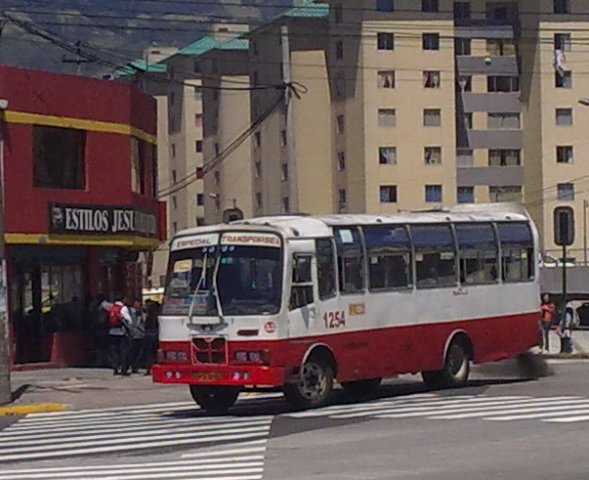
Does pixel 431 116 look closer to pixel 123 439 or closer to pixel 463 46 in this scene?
pixel 463 46

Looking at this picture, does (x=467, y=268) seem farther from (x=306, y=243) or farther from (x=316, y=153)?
(x=316, y=153)

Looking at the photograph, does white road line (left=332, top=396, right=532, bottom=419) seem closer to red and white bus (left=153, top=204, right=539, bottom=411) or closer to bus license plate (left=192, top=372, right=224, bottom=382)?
red and white bus (left=153, top=204, right=539, bottom=411)

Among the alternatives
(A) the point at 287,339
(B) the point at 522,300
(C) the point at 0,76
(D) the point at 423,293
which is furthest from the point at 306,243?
(C) the point at 0,76

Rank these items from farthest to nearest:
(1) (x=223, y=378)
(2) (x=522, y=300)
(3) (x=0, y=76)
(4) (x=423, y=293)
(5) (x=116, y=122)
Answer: (5) (x=116, y=122), (3) (x=0, y=76), (2) (x=522, y=300), (4) (x=423, y=293), (1) (x=223, y=378)

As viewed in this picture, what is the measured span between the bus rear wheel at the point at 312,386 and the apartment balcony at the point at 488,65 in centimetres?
5953

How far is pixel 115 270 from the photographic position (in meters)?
37.4

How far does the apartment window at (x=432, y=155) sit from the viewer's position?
80250 mm

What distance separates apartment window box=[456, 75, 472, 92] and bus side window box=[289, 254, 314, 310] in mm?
58307

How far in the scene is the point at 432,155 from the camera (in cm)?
8038

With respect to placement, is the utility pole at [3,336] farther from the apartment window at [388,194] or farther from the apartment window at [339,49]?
the apartment window at [339,49]

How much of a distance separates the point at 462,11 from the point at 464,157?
7.85 metres

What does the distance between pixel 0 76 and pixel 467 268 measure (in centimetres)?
1115

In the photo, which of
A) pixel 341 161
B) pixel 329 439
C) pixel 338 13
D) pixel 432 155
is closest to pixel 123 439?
pixel 329 439

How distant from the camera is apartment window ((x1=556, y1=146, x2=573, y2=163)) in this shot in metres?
81.3
